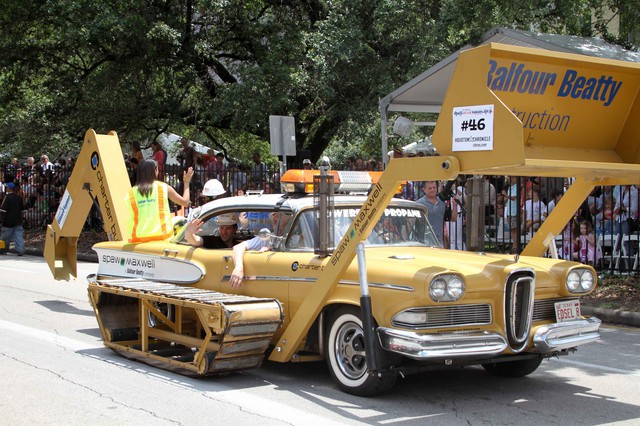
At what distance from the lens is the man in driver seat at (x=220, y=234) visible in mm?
8586

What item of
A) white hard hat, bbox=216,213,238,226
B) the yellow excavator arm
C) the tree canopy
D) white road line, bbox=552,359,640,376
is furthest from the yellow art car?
the tree canopy

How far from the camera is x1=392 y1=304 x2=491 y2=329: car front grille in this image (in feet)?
20.8

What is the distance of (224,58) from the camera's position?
24359mm

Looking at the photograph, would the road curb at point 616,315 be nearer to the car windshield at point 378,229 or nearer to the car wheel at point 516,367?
the car wheel at point 516,367

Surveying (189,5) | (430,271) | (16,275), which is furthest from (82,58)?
(430,271)

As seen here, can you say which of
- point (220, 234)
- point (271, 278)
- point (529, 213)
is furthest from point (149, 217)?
point (529, 213)

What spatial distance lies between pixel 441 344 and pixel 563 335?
126 centimetres

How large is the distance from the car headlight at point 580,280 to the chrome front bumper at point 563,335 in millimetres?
281

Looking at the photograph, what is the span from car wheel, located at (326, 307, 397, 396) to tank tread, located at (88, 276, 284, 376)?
528mm

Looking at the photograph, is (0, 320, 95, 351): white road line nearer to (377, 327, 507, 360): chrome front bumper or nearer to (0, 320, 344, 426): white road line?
(0, 320, 344, 426): white road line

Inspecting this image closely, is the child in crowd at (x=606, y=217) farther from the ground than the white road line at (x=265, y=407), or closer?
farther from the ground

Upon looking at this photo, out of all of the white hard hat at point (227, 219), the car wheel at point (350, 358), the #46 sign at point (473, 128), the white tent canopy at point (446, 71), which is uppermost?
the white tent canopy at point (446, 71)

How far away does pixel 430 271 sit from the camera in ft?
20.9

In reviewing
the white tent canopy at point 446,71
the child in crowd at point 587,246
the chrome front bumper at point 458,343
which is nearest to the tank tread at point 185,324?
the chrome front bumper at point 458,343
